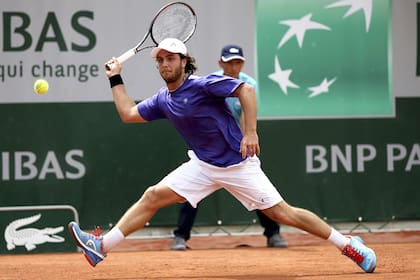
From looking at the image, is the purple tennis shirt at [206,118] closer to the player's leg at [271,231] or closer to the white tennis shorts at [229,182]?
the white tennis shorts at [229,182]

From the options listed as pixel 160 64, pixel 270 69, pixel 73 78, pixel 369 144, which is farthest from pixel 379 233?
pixel 160 64

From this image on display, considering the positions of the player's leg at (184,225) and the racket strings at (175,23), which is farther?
the player's leg at (184,225)

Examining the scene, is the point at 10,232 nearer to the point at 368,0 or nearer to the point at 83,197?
the point at 83,197

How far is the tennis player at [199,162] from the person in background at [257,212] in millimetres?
1910

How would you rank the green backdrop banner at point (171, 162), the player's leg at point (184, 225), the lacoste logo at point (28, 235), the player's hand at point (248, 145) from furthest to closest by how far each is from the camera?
the green backdrop banner at point (171, 162) < the player's leg at point (184, 225) < the lacoste logo at point (28, 235) < the player's hand at point (248, 145)

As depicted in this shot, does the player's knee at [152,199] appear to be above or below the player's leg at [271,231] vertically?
above

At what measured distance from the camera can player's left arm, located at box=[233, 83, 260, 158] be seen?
5.42 metres

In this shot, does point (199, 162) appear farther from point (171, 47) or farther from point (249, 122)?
point (171, 47)

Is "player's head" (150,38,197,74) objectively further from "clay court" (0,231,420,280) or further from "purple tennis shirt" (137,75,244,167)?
"clay court" (0,231,420,280)

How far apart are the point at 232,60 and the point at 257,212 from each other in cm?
142

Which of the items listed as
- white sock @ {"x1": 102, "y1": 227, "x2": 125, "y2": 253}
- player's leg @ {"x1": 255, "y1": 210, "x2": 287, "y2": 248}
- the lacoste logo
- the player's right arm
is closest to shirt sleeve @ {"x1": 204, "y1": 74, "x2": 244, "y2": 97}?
the player's right arm

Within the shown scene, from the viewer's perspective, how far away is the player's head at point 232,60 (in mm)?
7715

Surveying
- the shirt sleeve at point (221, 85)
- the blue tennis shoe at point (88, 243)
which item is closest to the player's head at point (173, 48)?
the shirt sleeve at point (221, 85)

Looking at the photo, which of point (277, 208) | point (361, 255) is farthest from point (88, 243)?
point (361, 255)
